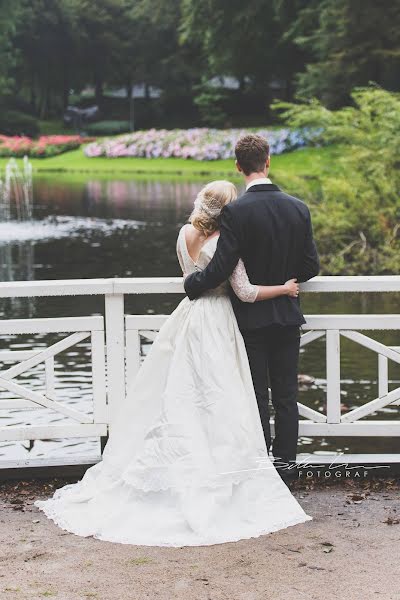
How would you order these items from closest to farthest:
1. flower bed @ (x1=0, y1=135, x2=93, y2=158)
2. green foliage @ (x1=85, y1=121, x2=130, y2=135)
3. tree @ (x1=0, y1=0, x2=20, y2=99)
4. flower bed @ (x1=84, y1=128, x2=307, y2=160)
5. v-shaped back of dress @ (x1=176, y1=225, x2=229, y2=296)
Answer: v-shaped back of dress @ (x1=176, y1=225, x2=229, y2=296) < flower bed @ (x1=84, y1=128, x2=307, y2=160) < flower bed @ (x1=0, y1=135, x2=93, y2=158) < tree @ (x1=0, y1=0, x2=20, y2=99) < green foliage @ (x1=85, y1=121, x2=130, y2=135)

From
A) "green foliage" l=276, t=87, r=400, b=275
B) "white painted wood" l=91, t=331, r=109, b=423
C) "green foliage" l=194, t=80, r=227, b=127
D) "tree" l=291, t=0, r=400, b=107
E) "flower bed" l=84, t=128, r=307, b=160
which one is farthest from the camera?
"green foliage" l=194, t=80, r=227, b=127

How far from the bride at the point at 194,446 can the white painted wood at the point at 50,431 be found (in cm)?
A: 48

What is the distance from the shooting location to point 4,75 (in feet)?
253

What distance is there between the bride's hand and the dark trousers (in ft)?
0.54

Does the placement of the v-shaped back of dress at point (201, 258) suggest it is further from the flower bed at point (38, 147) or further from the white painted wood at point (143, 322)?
the flower bed at point (38, 147)

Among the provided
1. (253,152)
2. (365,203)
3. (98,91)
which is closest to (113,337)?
(253,152)

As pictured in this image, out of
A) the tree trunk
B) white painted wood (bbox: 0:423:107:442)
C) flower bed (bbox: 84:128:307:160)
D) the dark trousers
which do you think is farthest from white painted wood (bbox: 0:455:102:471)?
the tree trunk

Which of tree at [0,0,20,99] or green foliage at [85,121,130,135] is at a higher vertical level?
tree at [0,0,20,99]

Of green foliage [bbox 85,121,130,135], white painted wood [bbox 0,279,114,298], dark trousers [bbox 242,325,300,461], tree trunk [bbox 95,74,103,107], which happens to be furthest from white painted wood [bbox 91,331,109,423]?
tree trunk [bbox 95,74,103,107]

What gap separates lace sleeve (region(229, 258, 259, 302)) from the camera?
16.1 ft

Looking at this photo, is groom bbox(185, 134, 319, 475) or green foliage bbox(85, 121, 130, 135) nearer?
groom bbox(185, 134, 319, 475)

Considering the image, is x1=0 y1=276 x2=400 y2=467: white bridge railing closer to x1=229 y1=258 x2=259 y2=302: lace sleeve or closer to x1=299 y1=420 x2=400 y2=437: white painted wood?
x1=299 y1=420 x2=400 y2=437: white painted wood

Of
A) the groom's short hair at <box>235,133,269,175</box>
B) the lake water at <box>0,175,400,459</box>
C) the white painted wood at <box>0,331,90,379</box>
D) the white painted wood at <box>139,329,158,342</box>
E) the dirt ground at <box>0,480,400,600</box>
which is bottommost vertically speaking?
the lake water at <box>0,175,400,459</box>

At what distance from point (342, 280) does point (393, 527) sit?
1.36 metres
